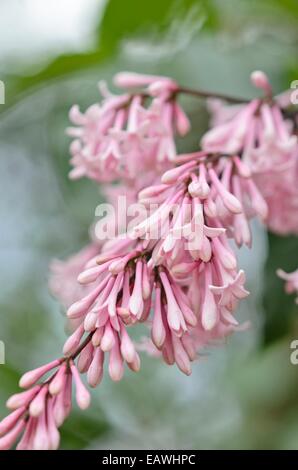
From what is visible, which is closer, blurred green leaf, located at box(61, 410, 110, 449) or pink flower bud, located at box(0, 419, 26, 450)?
pink flower bud, located at box(0, 419, 26, 450)

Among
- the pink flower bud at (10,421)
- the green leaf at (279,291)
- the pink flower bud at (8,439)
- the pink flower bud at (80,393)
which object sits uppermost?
the green leaf at (279,291)

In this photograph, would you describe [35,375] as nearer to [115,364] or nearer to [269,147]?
[115,364]

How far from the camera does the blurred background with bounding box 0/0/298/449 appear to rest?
1650 mm

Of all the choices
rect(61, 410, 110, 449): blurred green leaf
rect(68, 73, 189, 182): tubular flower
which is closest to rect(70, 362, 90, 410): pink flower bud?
rect(68, 73, 189, 182): tubular flower

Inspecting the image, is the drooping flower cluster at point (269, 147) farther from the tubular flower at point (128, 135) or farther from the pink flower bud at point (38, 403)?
the pink flower bud at point (38, 403)

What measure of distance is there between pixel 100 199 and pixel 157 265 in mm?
794

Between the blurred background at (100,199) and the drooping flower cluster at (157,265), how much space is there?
1.60ft

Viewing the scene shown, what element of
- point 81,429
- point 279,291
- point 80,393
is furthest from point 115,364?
point 81,429

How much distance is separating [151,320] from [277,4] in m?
1.10

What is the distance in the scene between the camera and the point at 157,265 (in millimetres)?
864

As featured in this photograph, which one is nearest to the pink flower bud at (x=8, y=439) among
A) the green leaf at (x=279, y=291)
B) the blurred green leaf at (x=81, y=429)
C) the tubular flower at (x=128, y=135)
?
the tubular flower at (x=128, y=135)

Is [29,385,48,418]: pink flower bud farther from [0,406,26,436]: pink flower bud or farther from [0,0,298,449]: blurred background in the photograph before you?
[0,0,298,449]: blurred background

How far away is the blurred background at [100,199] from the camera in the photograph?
1.65m
